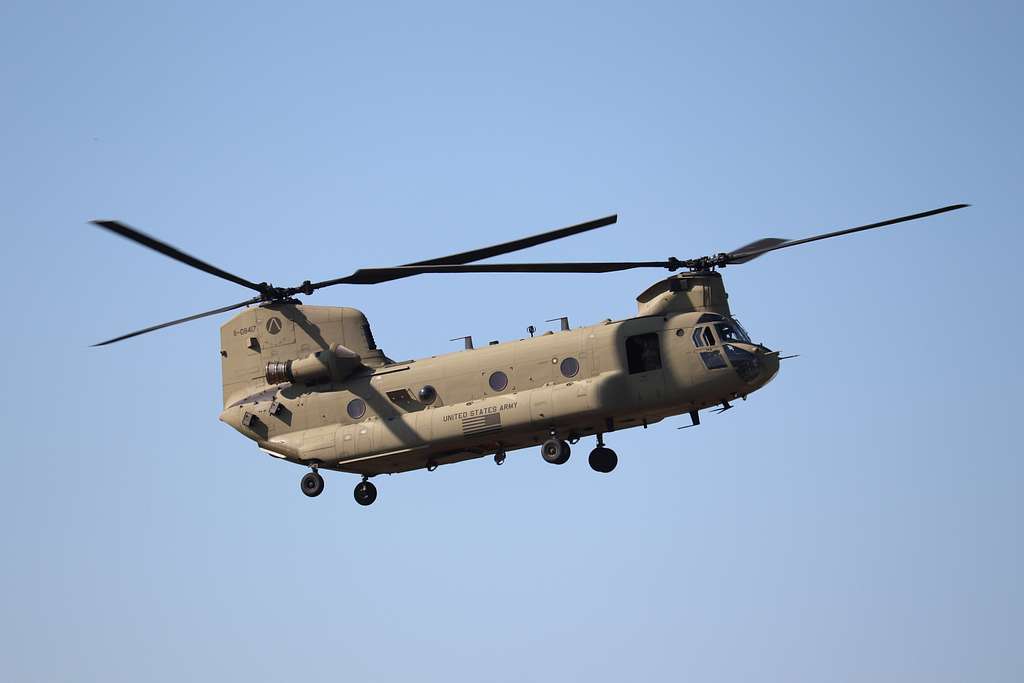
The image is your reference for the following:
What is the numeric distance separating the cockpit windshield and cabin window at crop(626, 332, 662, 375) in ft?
5.65

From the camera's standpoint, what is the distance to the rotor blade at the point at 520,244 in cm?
3781

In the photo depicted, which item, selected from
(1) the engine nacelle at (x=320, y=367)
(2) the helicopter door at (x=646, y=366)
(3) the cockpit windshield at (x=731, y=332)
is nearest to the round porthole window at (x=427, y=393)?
(1) the engine nacelle at (x=320, y=367)

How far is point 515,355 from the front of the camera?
136 feet

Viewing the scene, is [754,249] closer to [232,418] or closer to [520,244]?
[520,244]

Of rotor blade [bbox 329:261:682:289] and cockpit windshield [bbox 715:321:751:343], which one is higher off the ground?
rotor blade [bbox 329:261:682:289]

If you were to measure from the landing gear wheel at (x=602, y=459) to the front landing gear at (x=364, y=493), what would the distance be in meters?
6.90

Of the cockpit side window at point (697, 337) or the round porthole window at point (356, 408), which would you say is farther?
the round porthole window at point (356, 408)

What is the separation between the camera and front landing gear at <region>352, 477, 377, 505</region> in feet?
144

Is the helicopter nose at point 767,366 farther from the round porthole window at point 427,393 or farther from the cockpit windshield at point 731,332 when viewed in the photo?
the round porthole window at point 427,393

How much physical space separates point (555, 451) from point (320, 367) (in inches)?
316

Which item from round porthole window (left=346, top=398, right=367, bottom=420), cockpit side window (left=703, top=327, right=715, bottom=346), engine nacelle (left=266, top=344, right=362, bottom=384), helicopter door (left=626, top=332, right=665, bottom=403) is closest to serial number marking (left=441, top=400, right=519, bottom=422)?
round porthole window (left=346, top=398, right=367, bottom=420)

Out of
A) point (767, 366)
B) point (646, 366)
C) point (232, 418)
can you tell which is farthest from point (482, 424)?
point (232, 418)

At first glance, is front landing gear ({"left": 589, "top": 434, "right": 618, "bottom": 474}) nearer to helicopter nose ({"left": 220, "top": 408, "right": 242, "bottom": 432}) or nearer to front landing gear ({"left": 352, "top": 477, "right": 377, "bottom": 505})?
front landing gear ({"left": 352, "top": 477, "right": 377, "bottom": 505})

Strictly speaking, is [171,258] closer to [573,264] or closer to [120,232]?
[120,232]
